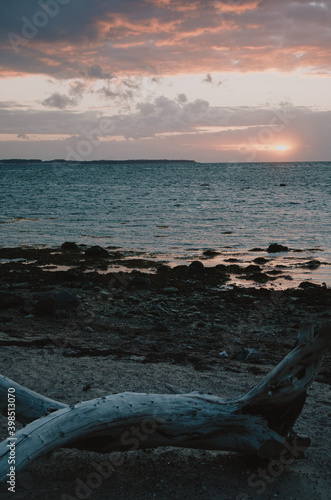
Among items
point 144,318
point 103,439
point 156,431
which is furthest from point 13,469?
point 144,318

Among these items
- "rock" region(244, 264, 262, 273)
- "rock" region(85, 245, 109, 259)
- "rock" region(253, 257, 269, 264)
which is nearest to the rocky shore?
"rock" region(244, 264, 262, 273)

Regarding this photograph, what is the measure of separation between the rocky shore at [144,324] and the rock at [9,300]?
0.03 m

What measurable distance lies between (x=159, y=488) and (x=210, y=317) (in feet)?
19.8

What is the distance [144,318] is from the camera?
9703 mm

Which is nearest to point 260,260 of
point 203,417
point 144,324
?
point 144,324

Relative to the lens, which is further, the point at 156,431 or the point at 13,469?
the point at 156,431

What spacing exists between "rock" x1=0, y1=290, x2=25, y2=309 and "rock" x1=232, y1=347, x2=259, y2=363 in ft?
16.7

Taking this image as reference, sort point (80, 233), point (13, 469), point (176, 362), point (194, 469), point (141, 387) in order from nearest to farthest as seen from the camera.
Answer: point (13, 469) → point (194, 469) → point (141, 387) → point (176, 362) → point (80, 233)

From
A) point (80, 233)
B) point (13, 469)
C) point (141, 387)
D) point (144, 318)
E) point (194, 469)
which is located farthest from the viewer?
point (80, 233)

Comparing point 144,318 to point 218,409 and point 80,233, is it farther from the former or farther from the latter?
point 80,233

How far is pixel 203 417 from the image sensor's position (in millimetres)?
4105

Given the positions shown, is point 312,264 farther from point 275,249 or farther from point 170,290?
point 170,290

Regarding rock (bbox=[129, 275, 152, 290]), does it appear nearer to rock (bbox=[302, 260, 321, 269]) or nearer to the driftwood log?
rock (bbox=[302, 260, 321, 269])

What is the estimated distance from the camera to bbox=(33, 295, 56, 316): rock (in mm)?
9508
